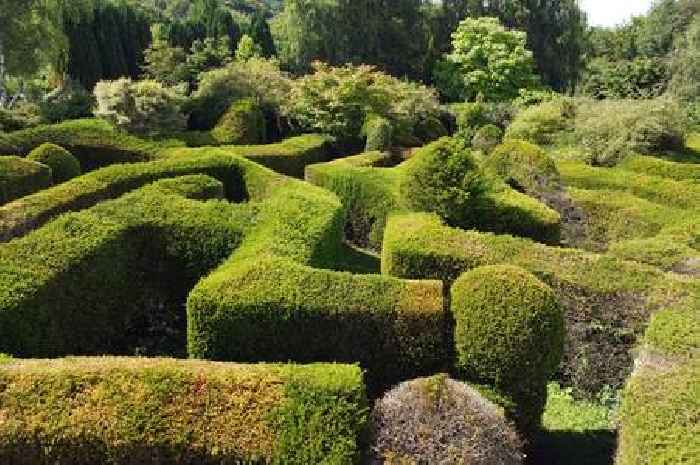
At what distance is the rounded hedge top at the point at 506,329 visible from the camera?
7.56m

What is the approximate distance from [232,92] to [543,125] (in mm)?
11538

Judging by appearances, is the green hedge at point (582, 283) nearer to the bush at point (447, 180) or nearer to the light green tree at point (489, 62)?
the bush at point (447, 180)

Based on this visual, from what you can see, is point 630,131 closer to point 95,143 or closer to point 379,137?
point 379,137

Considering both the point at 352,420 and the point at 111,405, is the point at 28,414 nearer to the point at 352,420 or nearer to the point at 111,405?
the point at 111,405

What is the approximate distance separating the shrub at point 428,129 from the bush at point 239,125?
7867mm

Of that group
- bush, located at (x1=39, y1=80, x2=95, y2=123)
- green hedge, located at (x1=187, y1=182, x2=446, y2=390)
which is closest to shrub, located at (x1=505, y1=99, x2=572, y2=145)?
bush, located at (x1=39, y1=80, x2=95, y2=123)

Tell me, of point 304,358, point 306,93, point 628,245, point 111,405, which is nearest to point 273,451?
point 111,405

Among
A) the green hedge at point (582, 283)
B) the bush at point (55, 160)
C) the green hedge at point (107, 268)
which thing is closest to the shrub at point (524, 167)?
the green hedge at point (582, 283)

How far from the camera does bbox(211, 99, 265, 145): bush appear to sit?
2292 centimetres

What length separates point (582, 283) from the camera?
32.4ft

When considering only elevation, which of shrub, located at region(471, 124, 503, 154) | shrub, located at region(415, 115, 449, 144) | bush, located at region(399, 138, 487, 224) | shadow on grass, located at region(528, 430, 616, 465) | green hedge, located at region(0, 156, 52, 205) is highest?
bush, located at region(399, 138, 487, 224)

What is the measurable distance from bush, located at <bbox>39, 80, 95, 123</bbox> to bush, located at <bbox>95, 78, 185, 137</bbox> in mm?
3960

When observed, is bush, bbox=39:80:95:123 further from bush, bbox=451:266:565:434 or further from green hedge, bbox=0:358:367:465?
bush, bbox=451:266:565:434

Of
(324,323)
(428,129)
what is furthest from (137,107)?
(324,323)
